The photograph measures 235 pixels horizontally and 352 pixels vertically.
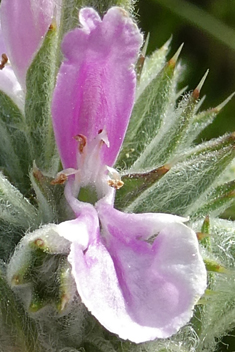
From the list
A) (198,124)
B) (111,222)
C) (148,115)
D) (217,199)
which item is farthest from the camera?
(198,124)

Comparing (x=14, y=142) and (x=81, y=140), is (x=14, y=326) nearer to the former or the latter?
(x=81, y=140)

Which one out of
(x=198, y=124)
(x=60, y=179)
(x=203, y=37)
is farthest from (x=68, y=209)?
(x=203, y=37)

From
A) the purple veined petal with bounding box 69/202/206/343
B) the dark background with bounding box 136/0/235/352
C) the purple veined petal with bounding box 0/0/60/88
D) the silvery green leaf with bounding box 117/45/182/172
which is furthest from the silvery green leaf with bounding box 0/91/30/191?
the dark background with bounding box 136/0/235/352

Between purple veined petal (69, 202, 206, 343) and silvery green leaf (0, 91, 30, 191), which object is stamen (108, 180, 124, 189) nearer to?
purple veined petal (69, 202, 206, 343)

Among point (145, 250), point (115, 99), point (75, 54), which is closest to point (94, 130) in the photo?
point (115, 99)

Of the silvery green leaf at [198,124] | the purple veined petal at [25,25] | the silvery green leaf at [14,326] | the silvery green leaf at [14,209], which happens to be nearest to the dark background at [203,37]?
the silvery green leaf at [198,124]

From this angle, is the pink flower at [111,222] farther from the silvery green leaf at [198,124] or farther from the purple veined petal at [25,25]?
the silvery green leaf at [198,124]

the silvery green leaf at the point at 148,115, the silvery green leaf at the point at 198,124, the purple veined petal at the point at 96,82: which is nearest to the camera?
the purple veined petal at the point at 96,82
